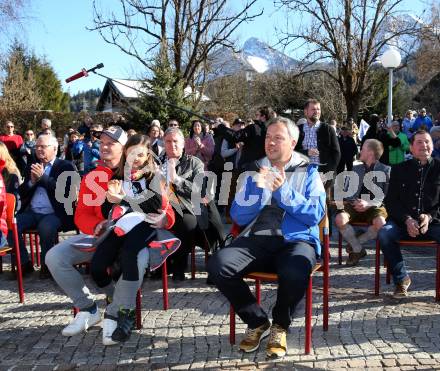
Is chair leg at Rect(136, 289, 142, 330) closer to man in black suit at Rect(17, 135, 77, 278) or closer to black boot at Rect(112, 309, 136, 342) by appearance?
black boot at Rect(112, 309, 136, 342)

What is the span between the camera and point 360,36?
24.8 m

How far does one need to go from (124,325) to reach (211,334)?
0.69 metres

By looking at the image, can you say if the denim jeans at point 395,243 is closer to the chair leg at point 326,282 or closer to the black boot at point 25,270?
the chair leg at point 326,282

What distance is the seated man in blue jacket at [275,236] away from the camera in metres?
3.64

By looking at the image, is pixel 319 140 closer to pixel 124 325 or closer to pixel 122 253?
pixel 122 253

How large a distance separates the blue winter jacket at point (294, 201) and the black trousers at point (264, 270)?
0.42 ft

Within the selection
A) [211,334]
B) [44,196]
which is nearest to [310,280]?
[211,334]

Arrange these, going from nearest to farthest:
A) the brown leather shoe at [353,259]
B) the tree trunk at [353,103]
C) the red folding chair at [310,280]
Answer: the red folding chair at [310,280] → the brown leather shoe at [353,259] → the tree trunk at [353,103]

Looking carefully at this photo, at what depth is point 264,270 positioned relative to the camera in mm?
3844

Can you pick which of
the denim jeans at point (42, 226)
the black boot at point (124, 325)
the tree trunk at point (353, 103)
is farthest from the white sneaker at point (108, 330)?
the tree trunk at point (353, 103)

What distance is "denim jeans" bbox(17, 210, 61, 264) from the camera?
5523mm

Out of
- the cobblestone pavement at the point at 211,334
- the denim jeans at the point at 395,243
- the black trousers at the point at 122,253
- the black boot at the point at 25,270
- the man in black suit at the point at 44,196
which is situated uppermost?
the man in black suit at the point at 44,196

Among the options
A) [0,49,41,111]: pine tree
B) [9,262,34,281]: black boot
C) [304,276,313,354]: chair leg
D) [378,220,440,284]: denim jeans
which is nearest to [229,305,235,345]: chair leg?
[304,276,313,354]: chair leg

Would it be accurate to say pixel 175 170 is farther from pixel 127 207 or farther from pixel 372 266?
pixel 372 266
